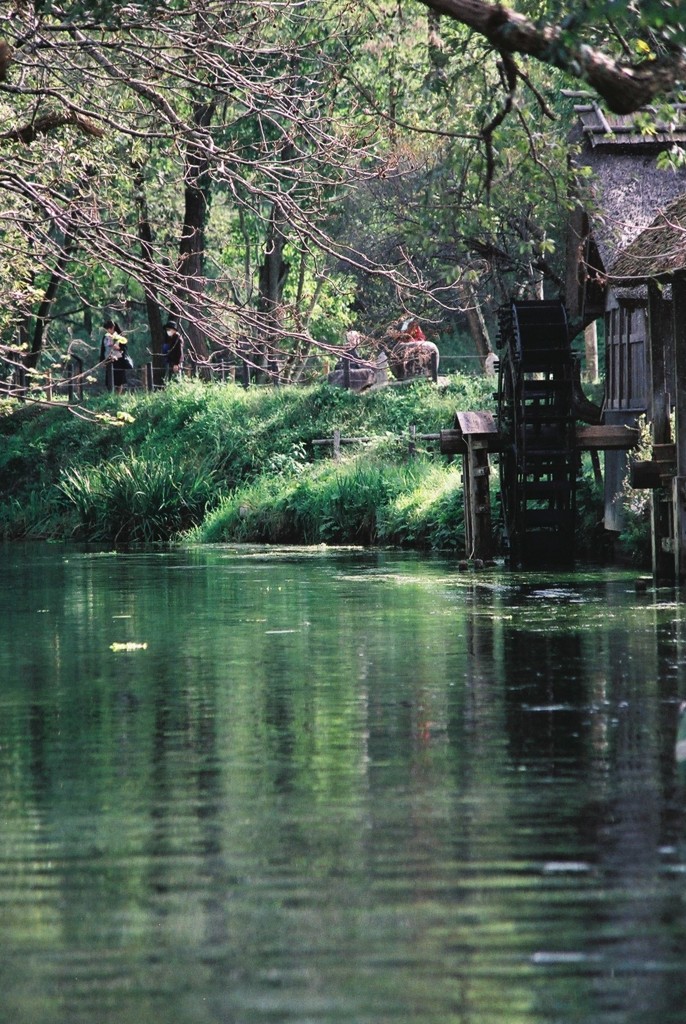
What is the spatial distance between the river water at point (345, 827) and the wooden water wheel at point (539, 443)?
7.73 m

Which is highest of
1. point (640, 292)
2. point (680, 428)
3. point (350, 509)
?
point (640, 292)

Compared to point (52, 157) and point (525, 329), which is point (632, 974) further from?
point (525, 329)

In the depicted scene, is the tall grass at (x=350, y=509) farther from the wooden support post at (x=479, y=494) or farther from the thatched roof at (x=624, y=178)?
the thatched roof at (x=624, y=178)

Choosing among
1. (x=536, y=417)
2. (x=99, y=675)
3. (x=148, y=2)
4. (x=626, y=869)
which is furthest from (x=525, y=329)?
(x=626, y=869)

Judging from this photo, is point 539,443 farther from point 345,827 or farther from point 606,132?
point 345,827

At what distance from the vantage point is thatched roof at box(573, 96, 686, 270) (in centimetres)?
2114

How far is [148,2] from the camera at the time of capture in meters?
13.2

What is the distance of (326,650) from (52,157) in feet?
22.2

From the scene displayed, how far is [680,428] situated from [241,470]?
58.4 ft

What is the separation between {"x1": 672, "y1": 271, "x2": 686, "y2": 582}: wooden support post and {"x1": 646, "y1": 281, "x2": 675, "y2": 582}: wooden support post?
224 mm

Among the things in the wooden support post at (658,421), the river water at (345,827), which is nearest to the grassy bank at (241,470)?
the wooden support post at (658,421)

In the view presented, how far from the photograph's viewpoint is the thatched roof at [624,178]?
832 inches

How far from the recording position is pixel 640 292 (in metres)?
20.1

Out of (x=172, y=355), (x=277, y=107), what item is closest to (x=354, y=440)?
(x=172, y=355)
